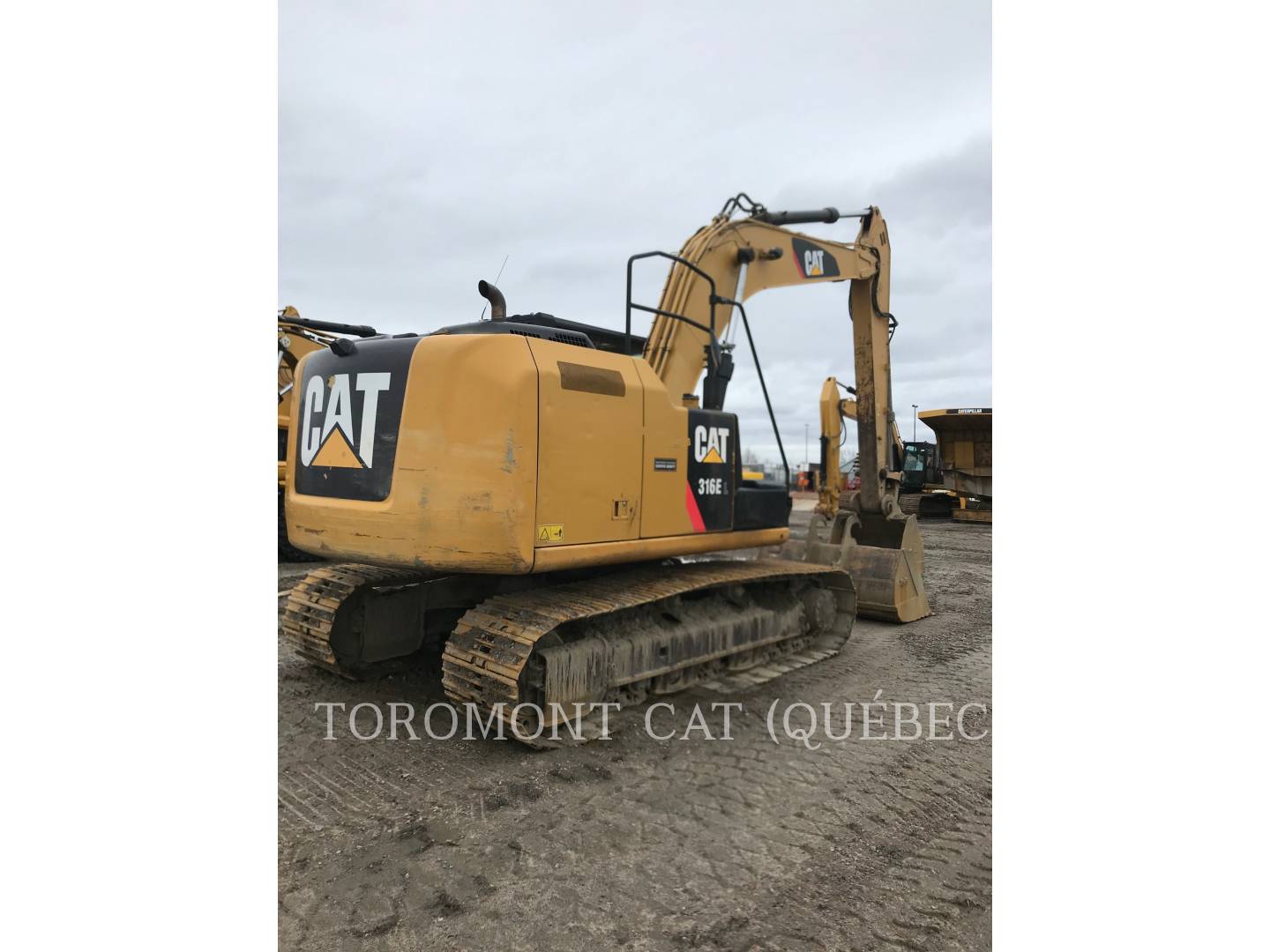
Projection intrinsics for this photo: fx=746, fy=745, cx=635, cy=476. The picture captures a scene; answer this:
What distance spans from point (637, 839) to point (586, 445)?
2.04 meters

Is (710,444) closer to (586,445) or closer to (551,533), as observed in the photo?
(586,445)

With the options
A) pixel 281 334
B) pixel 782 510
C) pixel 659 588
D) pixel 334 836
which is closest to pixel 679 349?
pixel 782 510

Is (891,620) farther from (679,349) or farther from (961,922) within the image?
(961,922)

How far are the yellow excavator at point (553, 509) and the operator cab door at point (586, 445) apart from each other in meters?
0.01

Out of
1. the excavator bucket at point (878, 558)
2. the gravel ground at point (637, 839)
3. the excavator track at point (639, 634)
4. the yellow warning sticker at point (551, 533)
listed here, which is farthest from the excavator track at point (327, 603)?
the excavator bucket at point (878, 558)

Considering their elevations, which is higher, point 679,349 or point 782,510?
point 679,349

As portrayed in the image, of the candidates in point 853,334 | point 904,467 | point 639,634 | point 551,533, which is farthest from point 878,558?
point 904,467

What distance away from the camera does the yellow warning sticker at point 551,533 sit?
3971 millimetres

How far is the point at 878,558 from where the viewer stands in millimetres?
7473

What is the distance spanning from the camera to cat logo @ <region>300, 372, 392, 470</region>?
13.4 ft

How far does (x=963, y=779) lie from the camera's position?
3.74 meters

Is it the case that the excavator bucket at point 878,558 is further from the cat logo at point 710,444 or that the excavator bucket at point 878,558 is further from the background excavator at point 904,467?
the cat logo at point 710,444

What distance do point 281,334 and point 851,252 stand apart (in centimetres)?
777

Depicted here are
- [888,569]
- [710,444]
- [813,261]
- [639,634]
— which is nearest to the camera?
[639,634]
